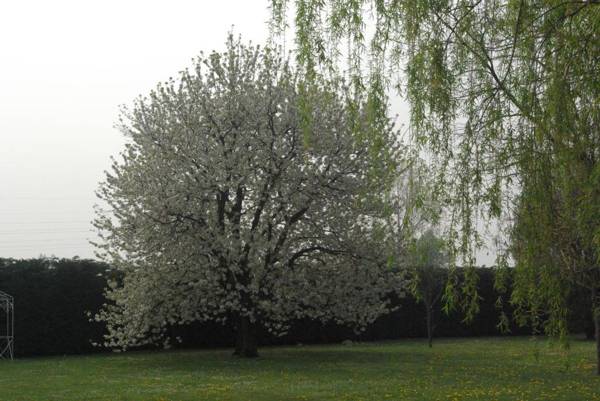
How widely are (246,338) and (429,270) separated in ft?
21.3

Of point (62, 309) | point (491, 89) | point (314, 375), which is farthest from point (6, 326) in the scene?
point (491, 89)

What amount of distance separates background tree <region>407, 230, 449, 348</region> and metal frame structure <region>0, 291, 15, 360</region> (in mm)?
10798

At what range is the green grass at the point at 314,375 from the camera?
12609mm

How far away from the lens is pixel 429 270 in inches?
939

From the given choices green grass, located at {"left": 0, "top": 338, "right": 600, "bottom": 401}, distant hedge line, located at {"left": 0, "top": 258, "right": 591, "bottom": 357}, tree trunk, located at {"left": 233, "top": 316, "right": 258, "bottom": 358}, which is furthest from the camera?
distant hedge line, located at {"left": 0, "top": 258, "right": 591, "bottom": 357}

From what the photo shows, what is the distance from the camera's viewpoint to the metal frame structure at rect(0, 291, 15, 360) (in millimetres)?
21094

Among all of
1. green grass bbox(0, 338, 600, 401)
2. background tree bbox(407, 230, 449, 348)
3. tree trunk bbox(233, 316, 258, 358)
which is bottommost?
green grass bbox(0, 338, 600, 401)

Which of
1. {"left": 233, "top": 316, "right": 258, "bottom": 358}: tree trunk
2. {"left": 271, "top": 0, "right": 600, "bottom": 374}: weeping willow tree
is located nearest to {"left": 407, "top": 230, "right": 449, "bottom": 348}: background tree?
{"left": 271, "top": 0, "right": 600, "bottom": 374}: weeping willow tree

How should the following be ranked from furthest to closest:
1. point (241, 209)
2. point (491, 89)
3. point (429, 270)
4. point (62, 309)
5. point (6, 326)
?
point (429, 270) < point (62, 309) < point (6, 326) < point (241, 209) < point (491, 89)

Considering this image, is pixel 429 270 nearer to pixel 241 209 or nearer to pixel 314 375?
pixel 241 209

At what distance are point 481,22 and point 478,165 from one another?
1275mm

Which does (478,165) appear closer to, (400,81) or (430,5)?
(400,81)

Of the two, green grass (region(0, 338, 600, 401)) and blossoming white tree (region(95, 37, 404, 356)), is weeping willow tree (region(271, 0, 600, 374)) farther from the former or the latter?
blossoming white tree (region(95, 37, 404, 356))

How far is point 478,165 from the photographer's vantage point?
22.8 ft
